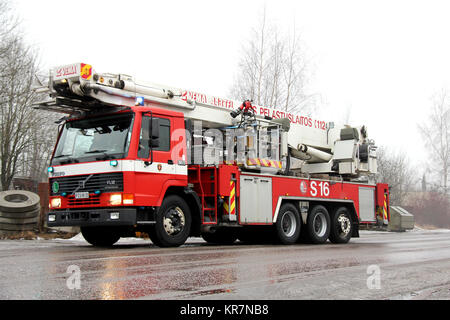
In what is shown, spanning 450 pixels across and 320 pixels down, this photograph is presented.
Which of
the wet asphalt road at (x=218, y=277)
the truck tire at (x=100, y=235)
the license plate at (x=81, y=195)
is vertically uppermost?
the license plate at (x=81, y=195)

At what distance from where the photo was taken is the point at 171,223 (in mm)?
11367

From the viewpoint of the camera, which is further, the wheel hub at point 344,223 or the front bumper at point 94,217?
the wheel hub at point 344,223

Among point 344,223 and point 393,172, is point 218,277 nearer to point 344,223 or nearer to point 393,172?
point 344,223

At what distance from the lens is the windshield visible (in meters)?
10.8

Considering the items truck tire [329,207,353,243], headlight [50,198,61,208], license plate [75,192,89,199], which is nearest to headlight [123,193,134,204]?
license plate [75,192,89,199]

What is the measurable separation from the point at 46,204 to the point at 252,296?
47.1 feet

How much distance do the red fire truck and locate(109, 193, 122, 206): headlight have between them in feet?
0.07

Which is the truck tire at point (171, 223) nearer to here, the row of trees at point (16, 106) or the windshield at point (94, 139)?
the windshield at point (94, 139)

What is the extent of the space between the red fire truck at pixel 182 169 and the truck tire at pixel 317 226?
3cm

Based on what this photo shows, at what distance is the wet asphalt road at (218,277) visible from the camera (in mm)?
5547

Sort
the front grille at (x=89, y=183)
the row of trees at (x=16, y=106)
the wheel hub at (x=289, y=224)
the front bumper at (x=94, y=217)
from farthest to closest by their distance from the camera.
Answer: the row of trees at (x=16, y=106), the wheel hub at (x=289, y=224), the front grille at (x=89, y=183), the front bumper at (x=94, y=217)

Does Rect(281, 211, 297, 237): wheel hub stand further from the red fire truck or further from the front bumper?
the front bumper

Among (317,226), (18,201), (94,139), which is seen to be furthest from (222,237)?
(18,201)

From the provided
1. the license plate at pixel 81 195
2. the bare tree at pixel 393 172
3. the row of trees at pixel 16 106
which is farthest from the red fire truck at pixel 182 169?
the bare tree at pixel 393 172
